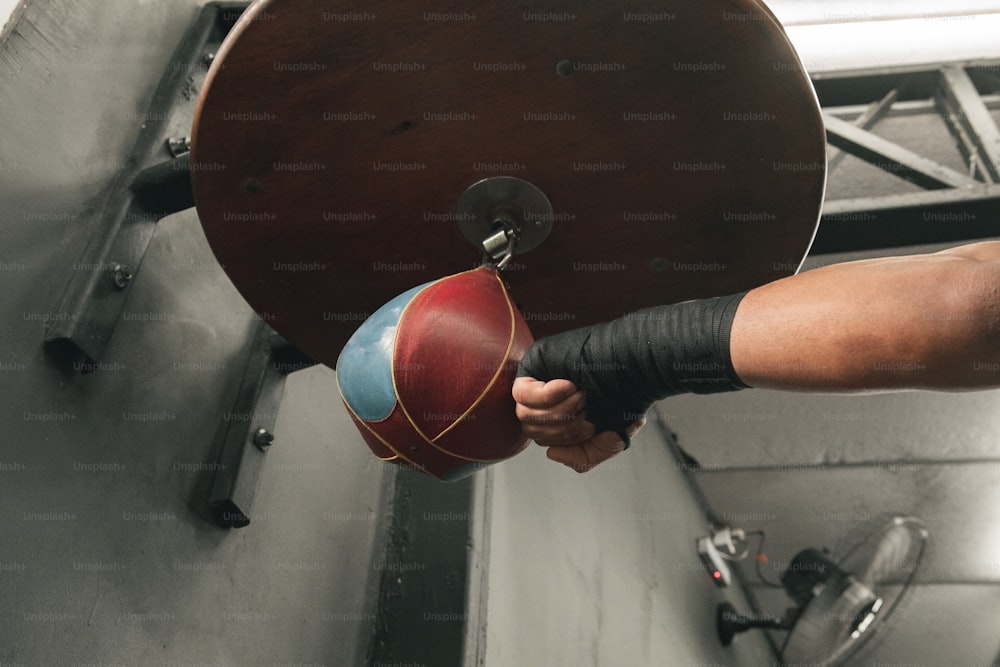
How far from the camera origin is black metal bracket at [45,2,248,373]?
1192 mm

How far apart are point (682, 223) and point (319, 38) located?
2.08 feet

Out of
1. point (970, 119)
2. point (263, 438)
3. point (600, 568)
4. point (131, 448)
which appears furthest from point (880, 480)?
point (131, 448)

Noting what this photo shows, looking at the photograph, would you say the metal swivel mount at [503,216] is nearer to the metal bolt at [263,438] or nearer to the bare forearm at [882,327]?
the bare forearm at [882,327]

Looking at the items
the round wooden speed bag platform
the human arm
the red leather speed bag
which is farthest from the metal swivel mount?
the human arm

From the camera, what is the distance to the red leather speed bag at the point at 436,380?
922 millimetres

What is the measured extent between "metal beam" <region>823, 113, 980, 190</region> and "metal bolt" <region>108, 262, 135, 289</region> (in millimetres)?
2105

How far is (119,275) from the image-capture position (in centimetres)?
129

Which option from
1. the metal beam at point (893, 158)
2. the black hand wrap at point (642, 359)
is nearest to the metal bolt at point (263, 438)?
the black hand wrap at point (642, 359)

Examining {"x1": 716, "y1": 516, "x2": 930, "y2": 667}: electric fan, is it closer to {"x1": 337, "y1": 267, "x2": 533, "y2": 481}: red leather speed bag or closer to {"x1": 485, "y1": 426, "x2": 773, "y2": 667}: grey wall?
{"x1": 485, "y1": 426, "x2": 773, "y2": 667}: grey wall

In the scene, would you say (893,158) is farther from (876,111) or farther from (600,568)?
(600,568)

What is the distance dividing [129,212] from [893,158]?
2.21 metres

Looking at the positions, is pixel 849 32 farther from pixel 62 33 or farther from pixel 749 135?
pixel 62 33

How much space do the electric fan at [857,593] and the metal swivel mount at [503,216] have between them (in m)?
2.22

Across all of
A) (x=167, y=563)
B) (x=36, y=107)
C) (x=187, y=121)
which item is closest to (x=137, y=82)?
(x=187, y=121)
